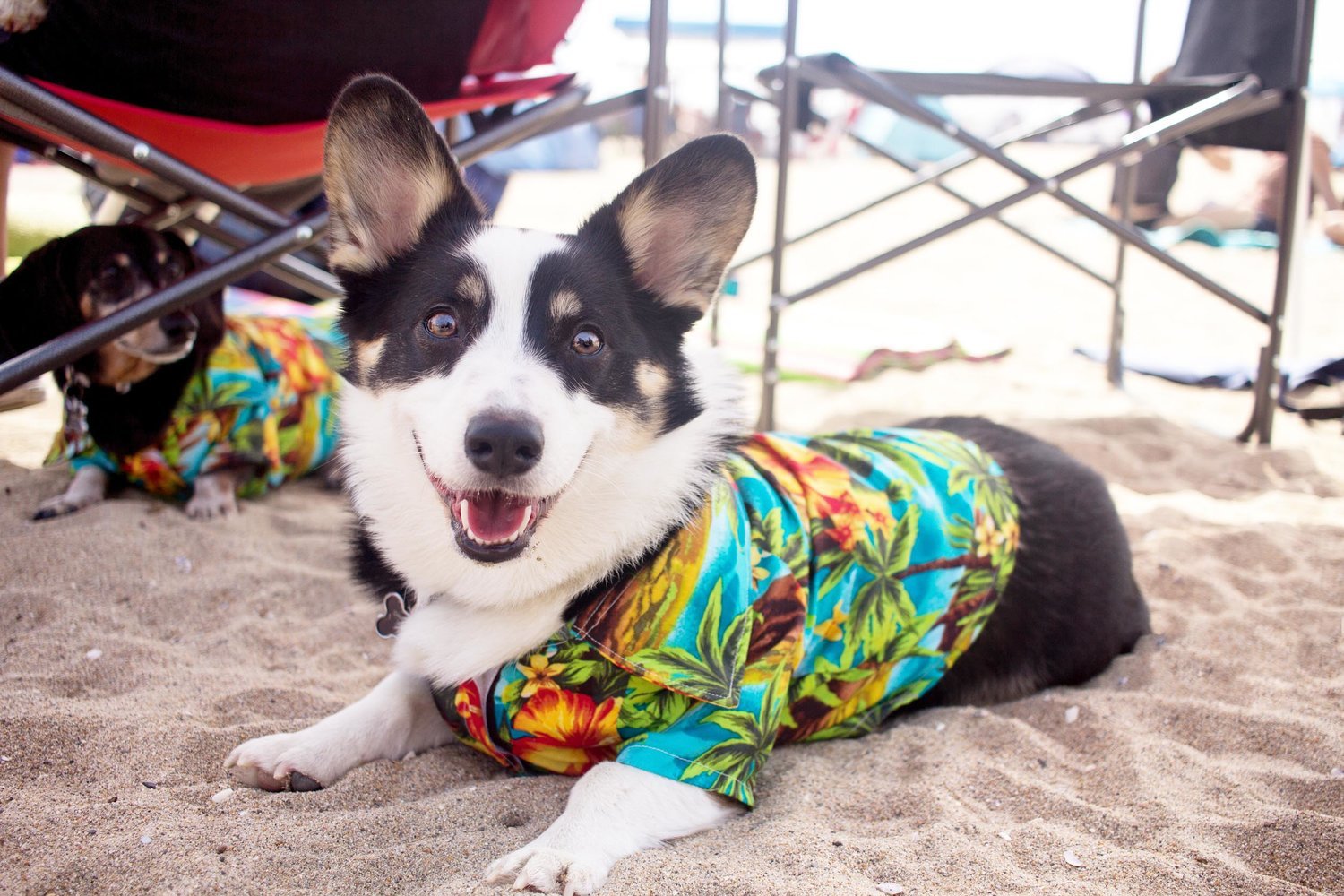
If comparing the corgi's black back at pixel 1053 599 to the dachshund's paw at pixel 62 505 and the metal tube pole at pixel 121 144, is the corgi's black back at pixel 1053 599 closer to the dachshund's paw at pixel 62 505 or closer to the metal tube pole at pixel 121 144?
the metal tube pole at pixel 121 144

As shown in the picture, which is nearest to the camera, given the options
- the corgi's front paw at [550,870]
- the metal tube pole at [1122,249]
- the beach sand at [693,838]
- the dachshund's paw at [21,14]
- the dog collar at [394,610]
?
the corgi's front paw at [550,870]

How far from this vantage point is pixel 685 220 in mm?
2055

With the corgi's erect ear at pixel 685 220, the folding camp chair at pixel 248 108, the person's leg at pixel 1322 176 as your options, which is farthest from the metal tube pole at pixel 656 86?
the person's leg at pixel 1322 176

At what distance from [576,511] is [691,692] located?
377 millimetres

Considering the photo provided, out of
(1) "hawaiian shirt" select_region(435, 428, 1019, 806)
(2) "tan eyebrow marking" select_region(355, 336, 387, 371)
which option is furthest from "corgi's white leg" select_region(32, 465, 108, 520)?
(1) "hawaiian shirt" select_region(435, 428, 1019, 806)

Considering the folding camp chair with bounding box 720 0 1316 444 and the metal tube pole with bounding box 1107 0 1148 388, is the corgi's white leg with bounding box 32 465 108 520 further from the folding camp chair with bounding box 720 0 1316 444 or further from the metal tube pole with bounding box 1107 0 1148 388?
the metal tube pole with bounding box 1107 0 1148 388

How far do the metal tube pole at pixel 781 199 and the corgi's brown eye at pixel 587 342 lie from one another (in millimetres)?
2349

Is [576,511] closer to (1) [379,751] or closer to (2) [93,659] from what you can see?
(1) [379,751]

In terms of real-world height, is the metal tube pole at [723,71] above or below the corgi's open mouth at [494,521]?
above

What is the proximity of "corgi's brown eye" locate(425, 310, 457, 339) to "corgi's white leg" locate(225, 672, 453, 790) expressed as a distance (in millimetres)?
684

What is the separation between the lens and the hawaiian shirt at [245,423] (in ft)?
11.7

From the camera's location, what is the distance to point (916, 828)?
1800 millimetres

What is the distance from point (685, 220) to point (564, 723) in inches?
39.0

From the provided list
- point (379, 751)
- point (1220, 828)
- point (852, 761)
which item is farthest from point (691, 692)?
point (1220, 828)
